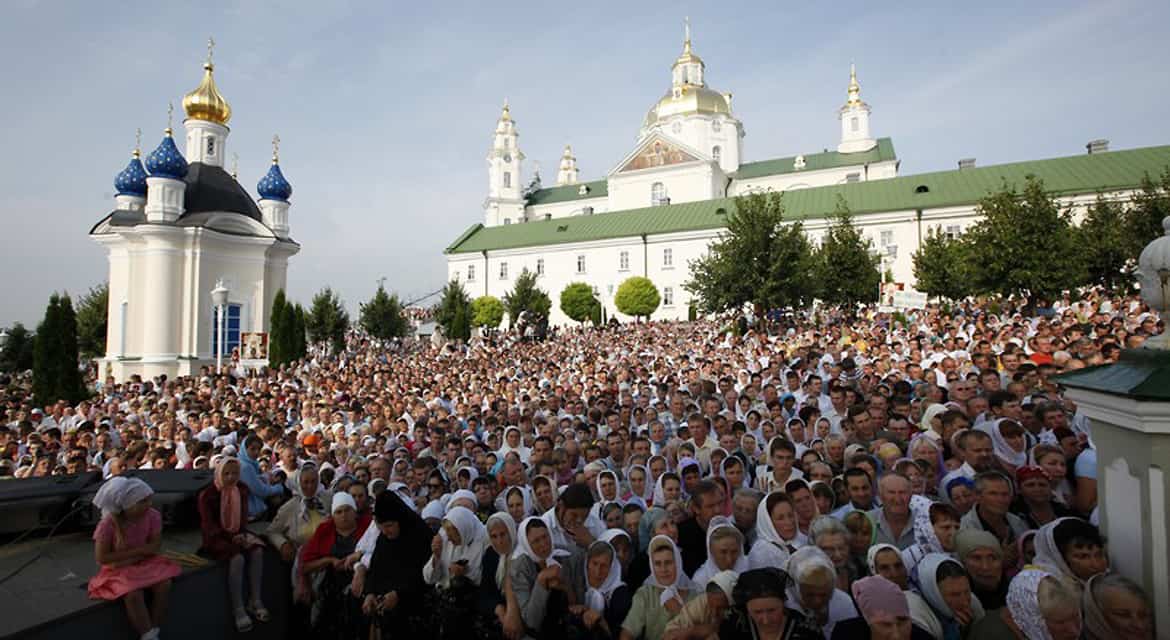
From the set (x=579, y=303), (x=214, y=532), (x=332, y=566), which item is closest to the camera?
(x=214, y=532)

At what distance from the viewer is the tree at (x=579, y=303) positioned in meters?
46.2

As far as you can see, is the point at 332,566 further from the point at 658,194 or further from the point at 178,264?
the point at 658,194

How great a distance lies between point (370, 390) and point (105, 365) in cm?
1798

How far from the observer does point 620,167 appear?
6253 cm

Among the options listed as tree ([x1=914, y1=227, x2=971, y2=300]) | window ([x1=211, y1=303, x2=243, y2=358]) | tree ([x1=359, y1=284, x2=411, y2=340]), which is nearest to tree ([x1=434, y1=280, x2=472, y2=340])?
tree ([x1=359, y1=284, x2=411, y2=340])

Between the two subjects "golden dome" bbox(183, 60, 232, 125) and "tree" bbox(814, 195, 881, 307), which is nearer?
"tree" bbox(814, 195, 881, 307)

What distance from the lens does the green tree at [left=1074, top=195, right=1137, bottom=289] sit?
70.6 feet

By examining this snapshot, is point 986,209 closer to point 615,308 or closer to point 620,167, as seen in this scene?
point 615,308

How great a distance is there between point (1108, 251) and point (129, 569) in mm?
28455

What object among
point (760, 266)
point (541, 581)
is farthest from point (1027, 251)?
point (541, 581)

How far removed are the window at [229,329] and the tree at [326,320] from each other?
9.66 meters

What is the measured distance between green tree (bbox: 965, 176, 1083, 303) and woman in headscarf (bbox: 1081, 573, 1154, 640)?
62.7 ft

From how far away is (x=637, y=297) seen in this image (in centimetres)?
4475

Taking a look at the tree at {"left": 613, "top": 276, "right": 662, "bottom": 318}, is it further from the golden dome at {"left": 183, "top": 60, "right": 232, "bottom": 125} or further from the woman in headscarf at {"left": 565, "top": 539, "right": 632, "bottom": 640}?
the woman in headscarf at {"left": 565, "top": 539, "right": 632, "bottom": 640}
